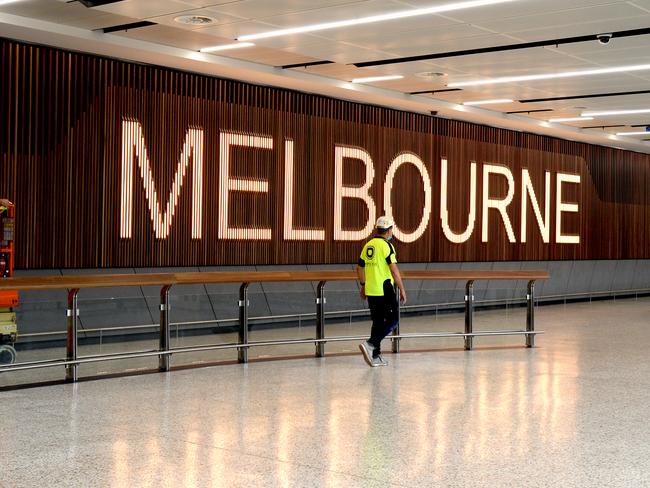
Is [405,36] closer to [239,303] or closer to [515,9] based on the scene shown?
[515,9]

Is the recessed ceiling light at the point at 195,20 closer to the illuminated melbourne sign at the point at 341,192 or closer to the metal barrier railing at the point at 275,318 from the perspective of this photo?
the illuminated melbourne sign at the point at 341,192

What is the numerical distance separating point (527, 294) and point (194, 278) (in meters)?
4.80

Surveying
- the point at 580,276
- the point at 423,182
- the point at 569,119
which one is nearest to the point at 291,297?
the point at 423,182

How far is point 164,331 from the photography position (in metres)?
9.55

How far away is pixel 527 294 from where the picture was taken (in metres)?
12.3

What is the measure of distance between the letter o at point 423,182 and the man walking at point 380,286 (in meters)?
6.35

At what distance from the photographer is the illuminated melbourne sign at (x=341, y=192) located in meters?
12.7

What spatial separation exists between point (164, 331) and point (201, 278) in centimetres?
67

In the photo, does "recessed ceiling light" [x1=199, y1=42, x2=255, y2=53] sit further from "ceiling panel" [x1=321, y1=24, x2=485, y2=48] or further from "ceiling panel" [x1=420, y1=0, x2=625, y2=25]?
"ceiling panel" [x1=420, y1=0, x2=625, y2=25]

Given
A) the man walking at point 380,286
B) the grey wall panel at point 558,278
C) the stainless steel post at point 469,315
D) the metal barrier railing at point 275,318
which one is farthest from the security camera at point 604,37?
the grey wall panel at point 558,278

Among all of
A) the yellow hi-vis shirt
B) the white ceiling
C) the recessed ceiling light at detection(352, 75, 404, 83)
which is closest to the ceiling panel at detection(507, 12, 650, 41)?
the white ceiling

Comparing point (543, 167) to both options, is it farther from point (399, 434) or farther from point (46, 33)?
point (399, 434)

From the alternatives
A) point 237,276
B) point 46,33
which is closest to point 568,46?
point 237,276

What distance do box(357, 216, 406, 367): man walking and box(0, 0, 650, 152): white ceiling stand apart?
2275 mm
